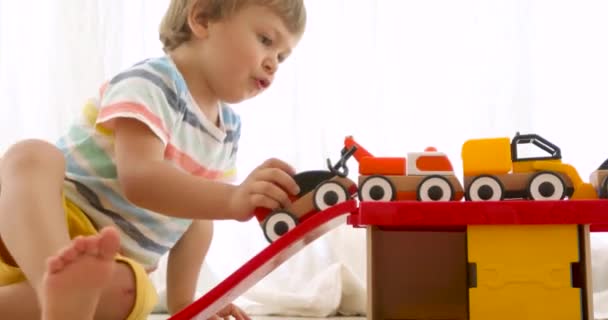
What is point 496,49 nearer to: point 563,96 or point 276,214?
point 563,96

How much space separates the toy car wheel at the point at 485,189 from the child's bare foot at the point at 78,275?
1.25 ft

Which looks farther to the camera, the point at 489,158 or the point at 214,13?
the point at 214,13

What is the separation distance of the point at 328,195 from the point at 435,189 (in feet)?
0.38

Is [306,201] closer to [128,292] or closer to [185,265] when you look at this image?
[128,292]

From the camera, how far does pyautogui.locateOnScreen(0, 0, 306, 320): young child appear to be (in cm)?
81

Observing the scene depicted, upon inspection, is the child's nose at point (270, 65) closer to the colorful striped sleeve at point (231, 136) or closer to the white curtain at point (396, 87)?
the colorful striped sleeve at point (231, 136)

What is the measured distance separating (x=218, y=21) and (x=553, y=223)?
55cm

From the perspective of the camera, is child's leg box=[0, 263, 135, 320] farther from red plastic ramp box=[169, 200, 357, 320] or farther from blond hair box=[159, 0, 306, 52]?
blond hair box=[159, 0, 306, 52]

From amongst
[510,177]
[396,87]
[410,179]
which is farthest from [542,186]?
[396,87]

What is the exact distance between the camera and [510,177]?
0.83 meters

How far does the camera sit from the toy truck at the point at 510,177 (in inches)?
32.4

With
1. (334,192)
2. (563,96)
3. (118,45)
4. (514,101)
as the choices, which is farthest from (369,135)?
(334,192)

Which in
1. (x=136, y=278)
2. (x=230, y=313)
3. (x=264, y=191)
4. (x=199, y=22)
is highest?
(x=199, y=22)

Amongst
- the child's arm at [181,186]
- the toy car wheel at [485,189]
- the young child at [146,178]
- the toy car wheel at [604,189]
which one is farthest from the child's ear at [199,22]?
the toy car wheel at [604,189]
